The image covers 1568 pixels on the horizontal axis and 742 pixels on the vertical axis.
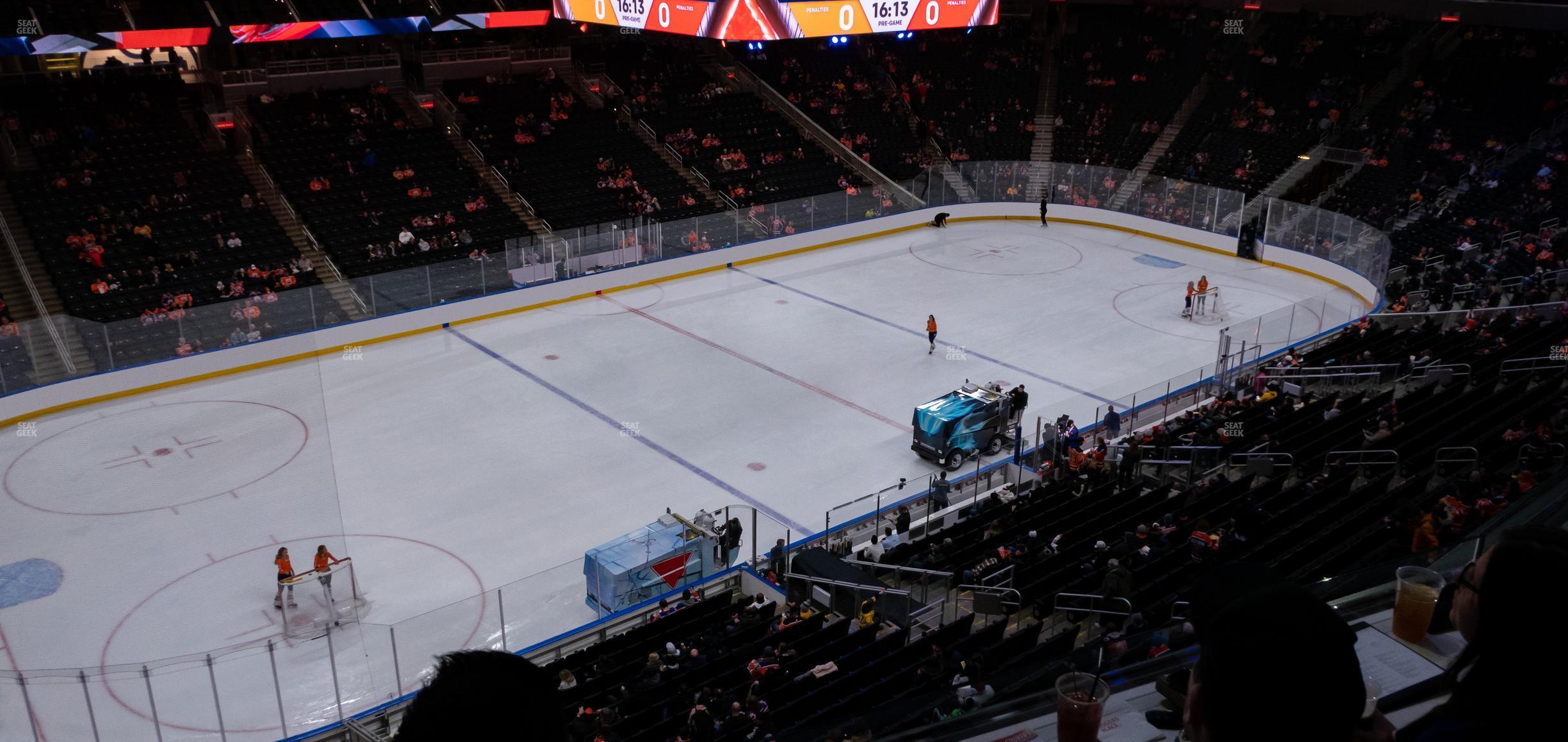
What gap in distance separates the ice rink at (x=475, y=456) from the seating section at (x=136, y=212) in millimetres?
3352

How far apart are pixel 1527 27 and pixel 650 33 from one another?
3119cm

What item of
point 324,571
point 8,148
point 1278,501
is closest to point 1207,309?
point 1278,501

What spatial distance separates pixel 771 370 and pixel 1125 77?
2554 cm

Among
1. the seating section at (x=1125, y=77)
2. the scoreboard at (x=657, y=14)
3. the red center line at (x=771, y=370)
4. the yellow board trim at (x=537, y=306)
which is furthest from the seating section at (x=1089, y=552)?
the seating section at (x=1125, y=77)

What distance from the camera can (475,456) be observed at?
20.2m

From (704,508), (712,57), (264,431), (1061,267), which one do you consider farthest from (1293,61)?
(264,431)

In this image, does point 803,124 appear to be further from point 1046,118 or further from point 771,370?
point 771,370

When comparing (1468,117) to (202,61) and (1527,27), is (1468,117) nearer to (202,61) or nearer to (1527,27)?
(1527,27)

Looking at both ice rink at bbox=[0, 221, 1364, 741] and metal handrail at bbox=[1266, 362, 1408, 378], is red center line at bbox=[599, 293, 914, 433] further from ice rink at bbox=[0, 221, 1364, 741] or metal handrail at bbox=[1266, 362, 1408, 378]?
metal handrail at bbox=[1266, 362, 1408, 378]

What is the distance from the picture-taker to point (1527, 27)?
37094 millimetres

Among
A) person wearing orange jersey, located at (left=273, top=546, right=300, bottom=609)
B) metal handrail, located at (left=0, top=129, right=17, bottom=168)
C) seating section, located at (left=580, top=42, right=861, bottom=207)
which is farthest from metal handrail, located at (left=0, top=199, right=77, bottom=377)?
seating section, located at (left=580, top=42, right=861, bottom=207)

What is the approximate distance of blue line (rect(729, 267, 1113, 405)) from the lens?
76.5 feet

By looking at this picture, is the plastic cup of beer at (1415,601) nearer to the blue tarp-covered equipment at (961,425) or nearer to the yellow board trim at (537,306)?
the blue tarp-covered equipment at (961,425)

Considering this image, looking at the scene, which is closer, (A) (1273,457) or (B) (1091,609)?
(B) (1091,609)
